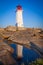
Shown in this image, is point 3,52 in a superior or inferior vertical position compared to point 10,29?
inferior

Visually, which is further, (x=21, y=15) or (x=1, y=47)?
(x=21, y=15)

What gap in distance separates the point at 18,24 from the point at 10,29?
30.3 feet

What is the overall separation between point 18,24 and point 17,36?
14.9 meters

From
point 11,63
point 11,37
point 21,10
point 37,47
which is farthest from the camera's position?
point 21,10

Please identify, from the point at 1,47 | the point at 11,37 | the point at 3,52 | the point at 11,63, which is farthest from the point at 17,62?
the point at 11,37

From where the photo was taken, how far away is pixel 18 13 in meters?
38.2

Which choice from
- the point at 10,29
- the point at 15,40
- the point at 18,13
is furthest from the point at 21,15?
the point at 15,40

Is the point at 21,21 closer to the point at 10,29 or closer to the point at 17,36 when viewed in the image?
the point at 10,29

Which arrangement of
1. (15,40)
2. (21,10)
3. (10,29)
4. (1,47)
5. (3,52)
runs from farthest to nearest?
(21,10)
(10,29)
(15,40)
(1,47)
(3,52)

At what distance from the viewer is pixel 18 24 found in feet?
126

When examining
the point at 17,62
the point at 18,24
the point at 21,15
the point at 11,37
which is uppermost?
the point at 21,15

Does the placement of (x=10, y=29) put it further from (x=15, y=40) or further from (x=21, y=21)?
(x=21, y=21)

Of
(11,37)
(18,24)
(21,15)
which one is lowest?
(11,37)

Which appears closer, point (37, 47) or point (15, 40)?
point (37, 47)
